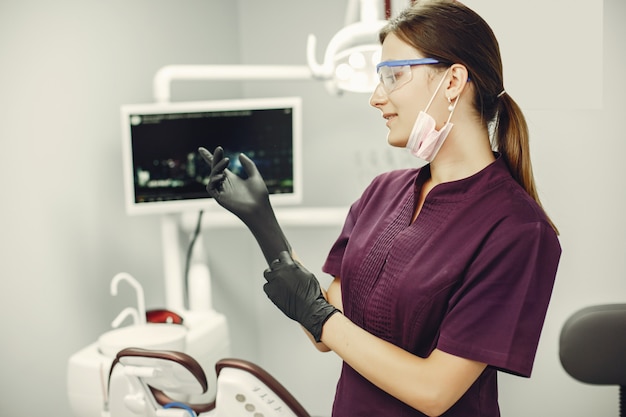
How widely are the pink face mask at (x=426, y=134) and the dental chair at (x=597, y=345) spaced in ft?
2.53

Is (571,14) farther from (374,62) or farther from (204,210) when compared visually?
(204,210)

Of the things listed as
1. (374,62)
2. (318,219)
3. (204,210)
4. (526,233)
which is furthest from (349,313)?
(204,210)

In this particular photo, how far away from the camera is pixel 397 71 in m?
1.11

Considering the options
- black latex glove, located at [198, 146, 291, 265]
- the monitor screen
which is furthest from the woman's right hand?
the monitor screen

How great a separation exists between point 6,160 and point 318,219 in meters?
1.01

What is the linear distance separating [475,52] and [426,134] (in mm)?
169

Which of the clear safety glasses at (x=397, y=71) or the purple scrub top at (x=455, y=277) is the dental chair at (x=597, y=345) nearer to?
the purple scrub top at (x=455, y=277)

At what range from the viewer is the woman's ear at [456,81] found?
3.50 feet

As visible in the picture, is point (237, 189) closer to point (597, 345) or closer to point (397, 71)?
point (397, 71)

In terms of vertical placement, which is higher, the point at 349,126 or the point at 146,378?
the point at 349,126

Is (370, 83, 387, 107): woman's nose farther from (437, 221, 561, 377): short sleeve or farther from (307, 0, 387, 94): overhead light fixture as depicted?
(307, 0, 387, 94): overhead light fixture

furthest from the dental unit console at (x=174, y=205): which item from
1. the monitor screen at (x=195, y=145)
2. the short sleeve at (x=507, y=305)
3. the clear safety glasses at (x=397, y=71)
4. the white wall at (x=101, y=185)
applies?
the clear safety glasses at (x=397, y=71)

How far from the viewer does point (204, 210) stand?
7.10ft

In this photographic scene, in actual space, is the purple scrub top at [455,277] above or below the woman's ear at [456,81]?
below
